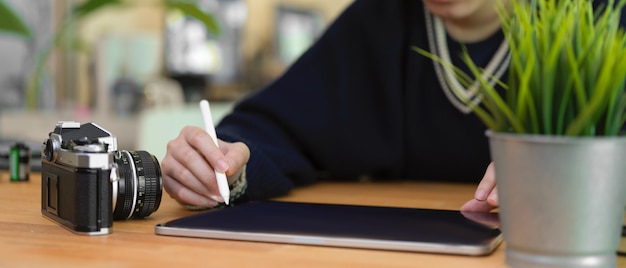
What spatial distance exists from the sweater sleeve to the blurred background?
1.35 ft

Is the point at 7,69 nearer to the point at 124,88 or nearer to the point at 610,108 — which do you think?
the point at 124,88

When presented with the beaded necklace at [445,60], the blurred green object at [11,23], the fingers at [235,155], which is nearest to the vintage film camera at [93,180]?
the fingers at [235,155]

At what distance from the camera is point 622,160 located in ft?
1.88

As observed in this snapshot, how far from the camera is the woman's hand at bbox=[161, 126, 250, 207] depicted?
0.92 m

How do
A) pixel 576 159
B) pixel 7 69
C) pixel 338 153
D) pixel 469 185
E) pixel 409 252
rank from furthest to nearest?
pixel 7 69, pixel 338 153, pixel 469 185, pixel 409 252, pixel 576 159

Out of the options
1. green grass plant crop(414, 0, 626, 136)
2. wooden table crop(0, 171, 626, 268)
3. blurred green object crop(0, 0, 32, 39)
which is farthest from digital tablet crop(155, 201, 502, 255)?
blurred green object crop(0, 0, 32, 39)

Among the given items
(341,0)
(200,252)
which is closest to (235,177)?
(200,252)

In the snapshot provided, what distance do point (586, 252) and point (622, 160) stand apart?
2.8 inches

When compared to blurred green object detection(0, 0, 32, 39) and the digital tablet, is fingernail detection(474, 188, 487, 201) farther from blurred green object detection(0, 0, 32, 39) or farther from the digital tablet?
blurred green object detection(0, 0, 32, 39)

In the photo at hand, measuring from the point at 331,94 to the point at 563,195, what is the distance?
2.80 feet

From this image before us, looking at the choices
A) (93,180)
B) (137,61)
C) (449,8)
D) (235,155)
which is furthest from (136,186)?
(137,61)

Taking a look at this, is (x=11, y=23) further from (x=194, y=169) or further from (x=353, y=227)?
(x=353, y=227)

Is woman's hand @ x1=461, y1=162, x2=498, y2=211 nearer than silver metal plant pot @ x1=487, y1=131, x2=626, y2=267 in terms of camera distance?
No

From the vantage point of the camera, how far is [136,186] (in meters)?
0.82
